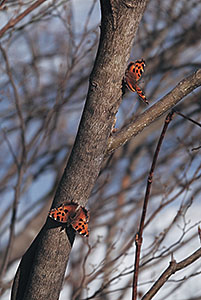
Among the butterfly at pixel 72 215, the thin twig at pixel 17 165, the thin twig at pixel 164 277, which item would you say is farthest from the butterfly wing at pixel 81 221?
the thin twig at pixel 17 165

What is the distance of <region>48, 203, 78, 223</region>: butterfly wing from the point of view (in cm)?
54

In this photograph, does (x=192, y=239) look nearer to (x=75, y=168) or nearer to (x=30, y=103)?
(x=30, y=103)

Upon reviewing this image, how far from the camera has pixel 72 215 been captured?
55 cm

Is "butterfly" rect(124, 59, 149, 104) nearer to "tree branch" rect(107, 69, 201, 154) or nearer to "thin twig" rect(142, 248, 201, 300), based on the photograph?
"tree branch" rect(107, 69, 201, 154)

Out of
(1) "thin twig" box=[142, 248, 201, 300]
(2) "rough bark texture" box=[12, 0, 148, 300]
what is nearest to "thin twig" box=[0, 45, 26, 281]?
(2) "rough bark texture" box=[12, 0, 148, 300]

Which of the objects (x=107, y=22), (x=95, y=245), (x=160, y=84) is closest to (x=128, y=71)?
(x=107, y=22)

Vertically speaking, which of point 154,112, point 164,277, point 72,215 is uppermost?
point 154,112

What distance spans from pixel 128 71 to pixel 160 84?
4.22 feet

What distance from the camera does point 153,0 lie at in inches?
75.2

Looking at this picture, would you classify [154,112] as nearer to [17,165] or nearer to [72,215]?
[72,215]

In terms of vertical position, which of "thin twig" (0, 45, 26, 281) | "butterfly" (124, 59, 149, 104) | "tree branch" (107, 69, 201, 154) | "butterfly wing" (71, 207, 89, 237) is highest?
"thin twig" (0, 45, 26, 281)

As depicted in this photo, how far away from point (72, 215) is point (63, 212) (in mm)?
13

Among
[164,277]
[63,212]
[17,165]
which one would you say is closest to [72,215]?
[63,212]

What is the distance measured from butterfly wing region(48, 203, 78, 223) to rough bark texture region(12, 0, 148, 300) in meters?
0.01
